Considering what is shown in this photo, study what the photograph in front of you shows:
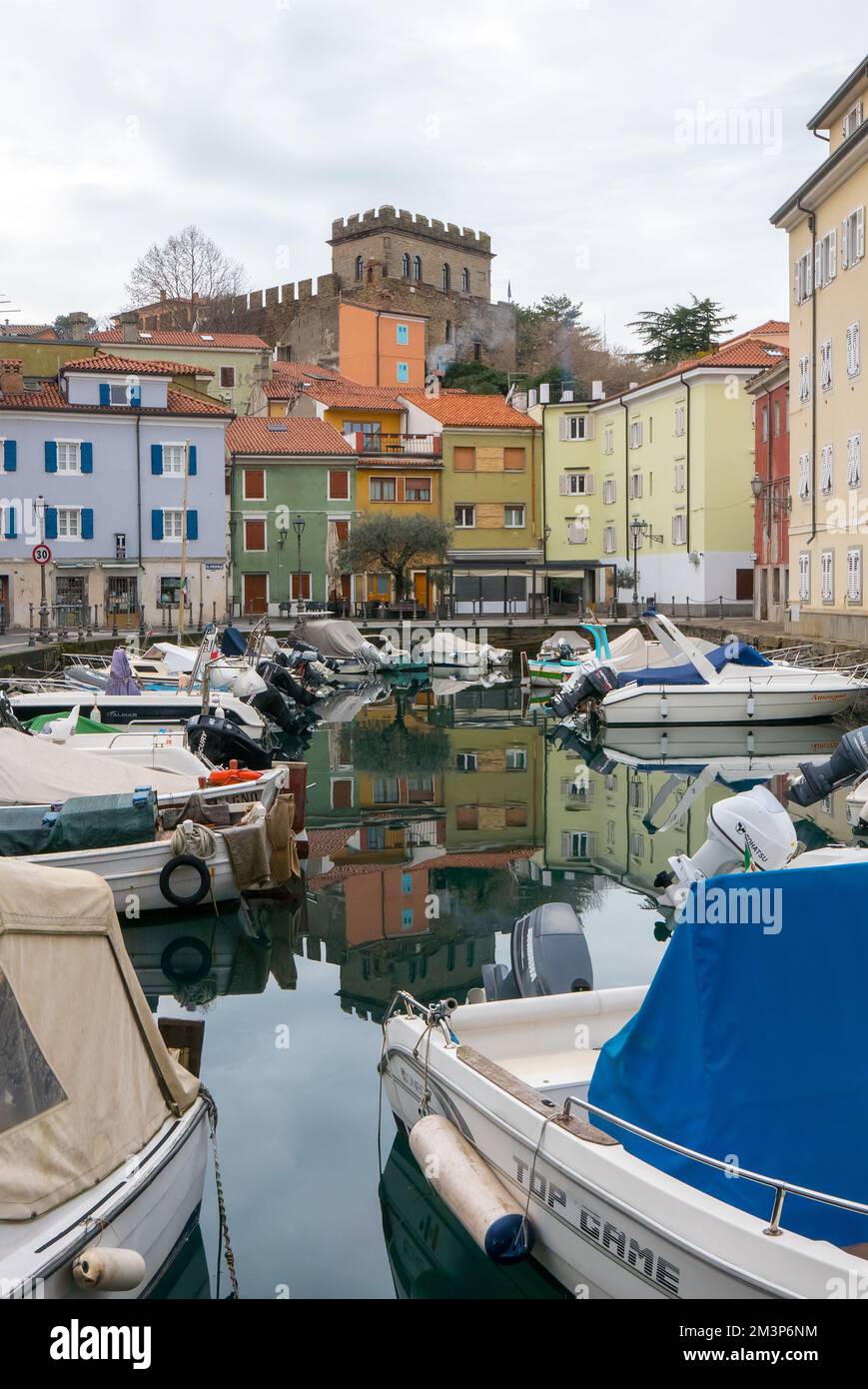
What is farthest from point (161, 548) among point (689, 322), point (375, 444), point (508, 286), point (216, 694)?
point (508, 286)

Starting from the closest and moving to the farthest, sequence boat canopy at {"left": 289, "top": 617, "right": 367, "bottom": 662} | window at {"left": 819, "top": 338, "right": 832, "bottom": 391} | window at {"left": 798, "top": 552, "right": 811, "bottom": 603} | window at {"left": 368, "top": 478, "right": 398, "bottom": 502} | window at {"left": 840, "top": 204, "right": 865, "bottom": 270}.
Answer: window at {"left": 840, "top": 204, "right": 865, "bottom": 270}, window at {"left": 819, "top": 338, "right": 832, "bottom": 391}, window at {"left": 798, "top": 552, "right": 811, "bottom": 603}, boat canopy at {"left": 289, "top": 617, "right": 367, "bottom": 662}, window at {"left": 368, "top": 478, "right": 398, "bottom": 502}

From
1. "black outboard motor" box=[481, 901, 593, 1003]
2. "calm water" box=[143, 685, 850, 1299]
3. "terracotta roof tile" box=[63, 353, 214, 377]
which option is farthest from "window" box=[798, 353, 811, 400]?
"black outboard motor" box=[481, 901, 593, 1003]

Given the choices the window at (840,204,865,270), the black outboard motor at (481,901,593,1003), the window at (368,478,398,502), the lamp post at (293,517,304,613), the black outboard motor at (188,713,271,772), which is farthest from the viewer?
the window at (368,478,398,502)

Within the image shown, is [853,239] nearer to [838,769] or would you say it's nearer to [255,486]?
[838,769]

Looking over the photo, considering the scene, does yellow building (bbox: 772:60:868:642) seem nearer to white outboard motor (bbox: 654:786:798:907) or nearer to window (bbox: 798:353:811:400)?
window (bbox: 798:353:811:400)

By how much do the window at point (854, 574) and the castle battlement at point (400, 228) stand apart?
67403 mm

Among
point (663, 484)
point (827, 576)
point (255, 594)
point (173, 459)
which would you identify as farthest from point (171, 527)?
point (827, 576)

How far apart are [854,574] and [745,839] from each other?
79.8 ft

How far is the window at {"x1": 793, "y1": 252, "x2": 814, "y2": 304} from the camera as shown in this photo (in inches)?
1435

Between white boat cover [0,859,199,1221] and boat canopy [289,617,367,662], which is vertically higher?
boat canopy [289,617,367,662]

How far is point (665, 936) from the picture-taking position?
12.6m

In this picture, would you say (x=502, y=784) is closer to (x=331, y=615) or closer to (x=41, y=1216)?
(x=41, y=1216)

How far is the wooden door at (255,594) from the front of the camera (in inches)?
2298

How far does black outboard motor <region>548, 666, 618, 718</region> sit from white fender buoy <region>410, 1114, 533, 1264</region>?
Result: 85.6ft
